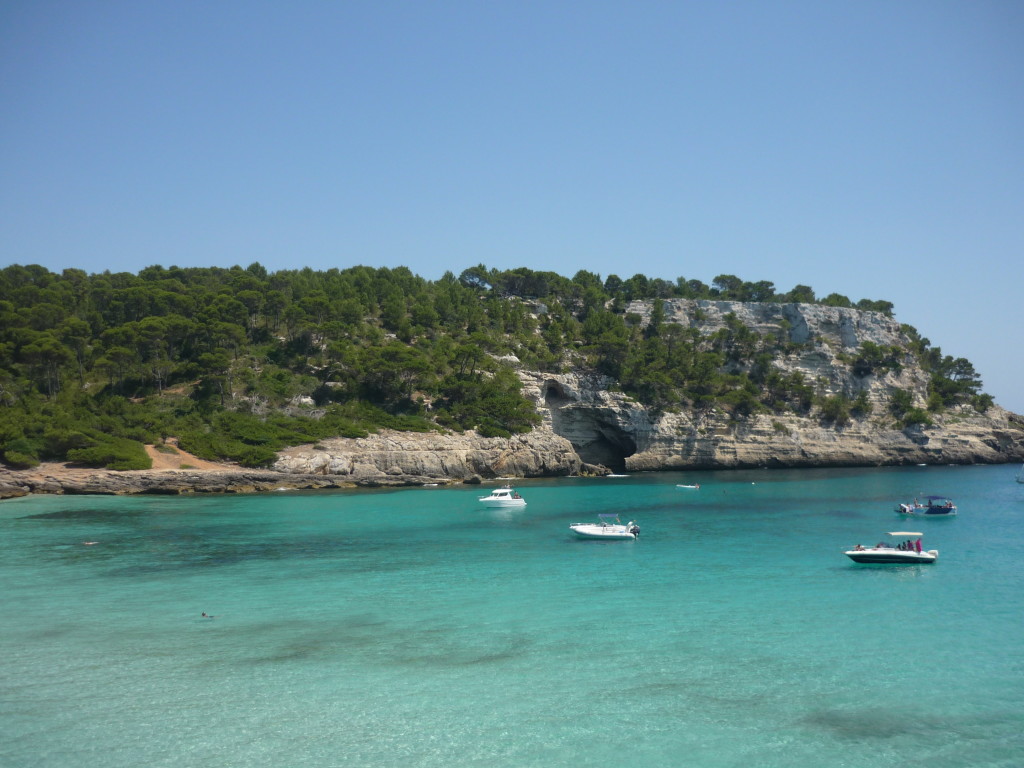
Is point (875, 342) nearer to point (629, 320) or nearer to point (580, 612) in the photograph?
point (629, 320)

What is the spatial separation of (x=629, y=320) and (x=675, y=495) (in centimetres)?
4906

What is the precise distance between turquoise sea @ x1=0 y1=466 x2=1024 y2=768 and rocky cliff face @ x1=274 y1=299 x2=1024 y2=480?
1091 inches

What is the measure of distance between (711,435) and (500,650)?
68.4 meters

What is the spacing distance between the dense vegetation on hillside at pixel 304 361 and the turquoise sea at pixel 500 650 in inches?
1010

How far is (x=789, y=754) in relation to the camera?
520 inches

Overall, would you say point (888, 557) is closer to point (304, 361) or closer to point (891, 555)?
point (891, 555)

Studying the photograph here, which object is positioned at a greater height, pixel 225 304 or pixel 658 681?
pixel 225 304

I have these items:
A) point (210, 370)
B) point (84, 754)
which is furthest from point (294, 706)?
point (210, 370)

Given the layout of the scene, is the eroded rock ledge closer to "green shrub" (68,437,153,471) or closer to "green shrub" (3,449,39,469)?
"green shrub" (3,449,39,469)

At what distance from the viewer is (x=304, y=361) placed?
75.9 m

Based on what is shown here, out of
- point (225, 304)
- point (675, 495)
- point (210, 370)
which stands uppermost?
point (225, 304)

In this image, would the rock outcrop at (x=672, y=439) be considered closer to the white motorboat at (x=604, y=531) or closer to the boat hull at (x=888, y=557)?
the white motorboat at (x=604, y=531)

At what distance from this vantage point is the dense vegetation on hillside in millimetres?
61750

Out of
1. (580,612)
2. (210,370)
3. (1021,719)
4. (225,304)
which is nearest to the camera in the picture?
(1021,719)
